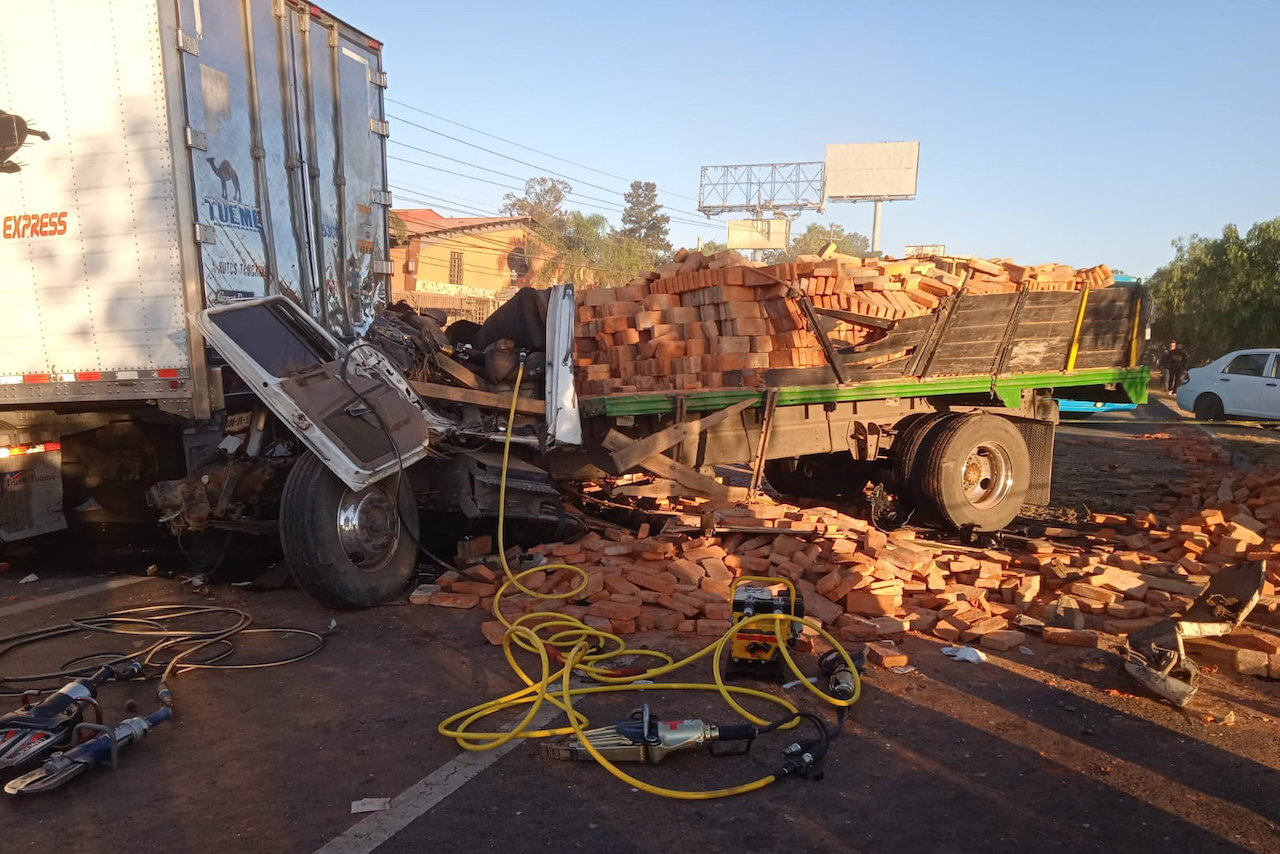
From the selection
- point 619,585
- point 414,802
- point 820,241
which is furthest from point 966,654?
point 820,241

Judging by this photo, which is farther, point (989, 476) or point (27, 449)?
point (989, 476)

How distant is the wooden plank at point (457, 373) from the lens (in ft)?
21.4

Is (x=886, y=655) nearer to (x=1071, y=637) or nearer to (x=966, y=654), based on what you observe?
(x=966, y=654)

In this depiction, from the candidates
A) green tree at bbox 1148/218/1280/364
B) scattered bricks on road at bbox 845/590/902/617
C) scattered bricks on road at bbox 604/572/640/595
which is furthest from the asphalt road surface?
green tree at bbox 1148/218/1280/364

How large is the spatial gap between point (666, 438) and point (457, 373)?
5.41ft

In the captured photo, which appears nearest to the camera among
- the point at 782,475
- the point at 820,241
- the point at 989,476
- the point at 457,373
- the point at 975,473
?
the point at 457,373

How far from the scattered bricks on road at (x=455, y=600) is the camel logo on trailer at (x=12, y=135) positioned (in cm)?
413

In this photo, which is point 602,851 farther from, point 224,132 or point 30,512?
point 30,512

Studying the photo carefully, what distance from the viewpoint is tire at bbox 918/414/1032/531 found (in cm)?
769

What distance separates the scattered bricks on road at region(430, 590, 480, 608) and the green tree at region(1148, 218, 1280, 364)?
1118 inches

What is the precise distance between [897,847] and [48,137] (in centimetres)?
670

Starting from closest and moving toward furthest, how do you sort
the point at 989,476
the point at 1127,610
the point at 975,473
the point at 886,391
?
the point at 1127,610 → the point at 886,391 → the point at 975,473 → the point at 989,476

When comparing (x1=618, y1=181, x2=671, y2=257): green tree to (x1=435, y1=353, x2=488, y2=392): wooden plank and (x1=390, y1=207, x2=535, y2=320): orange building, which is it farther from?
(x1=435, y1=353, x2=488, y2=392): wooden plank

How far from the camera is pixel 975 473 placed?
8.14 metres
